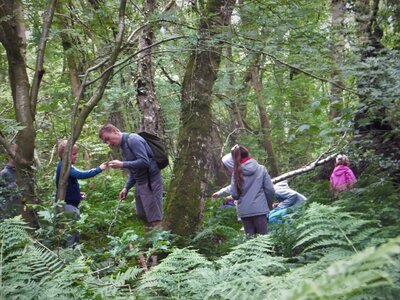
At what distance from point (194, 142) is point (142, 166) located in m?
0.87

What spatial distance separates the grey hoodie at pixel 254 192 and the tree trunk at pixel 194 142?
0.60m

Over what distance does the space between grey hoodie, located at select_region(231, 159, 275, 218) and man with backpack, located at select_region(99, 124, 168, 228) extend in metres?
1.22

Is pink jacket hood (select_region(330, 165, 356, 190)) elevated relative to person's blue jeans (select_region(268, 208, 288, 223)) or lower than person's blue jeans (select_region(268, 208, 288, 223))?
elevated

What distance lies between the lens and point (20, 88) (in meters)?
4.70

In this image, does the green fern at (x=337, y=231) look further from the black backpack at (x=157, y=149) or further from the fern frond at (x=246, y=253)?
the black backpack at (x=157, y=149)

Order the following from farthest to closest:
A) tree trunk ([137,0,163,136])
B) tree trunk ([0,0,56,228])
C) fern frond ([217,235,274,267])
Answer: tree trunk ([137,0,163,136])
tree trunk ([0,0,56,228])
fern frond ([217,235,274,267])

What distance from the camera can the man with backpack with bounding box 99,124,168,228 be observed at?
20.2 ft

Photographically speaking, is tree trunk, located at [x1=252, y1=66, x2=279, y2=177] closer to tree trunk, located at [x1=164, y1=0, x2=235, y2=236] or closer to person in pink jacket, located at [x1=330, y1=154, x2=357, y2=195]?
person in pink jacket, located at [x1=330, y1=154, x2=357, y2=195]

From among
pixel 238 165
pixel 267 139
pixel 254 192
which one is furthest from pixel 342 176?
pixel 267 139

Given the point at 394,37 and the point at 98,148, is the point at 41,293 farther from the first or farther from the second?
the point at 98,148

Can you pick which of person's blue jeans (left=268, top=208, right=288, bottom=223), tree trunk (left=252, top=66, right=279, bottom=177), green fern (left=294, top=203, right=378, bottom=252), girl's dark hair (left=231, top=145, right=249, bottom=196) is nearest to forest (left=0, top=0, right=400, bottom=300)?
green fern (left=294, top=203, right=378, bottom=252)

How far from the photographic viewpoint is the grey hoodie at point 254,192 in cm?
634

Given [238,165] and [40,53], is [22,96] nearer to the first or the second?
[40,53]

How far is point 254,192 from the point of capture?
20.9 feet
